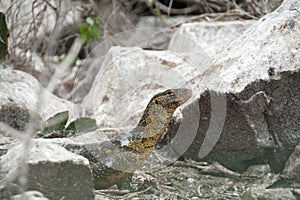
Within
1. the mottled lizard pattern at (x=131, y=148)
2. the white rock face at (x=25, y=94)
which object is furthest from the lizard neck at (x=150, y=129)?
the white rock face at (x=25, y=94)

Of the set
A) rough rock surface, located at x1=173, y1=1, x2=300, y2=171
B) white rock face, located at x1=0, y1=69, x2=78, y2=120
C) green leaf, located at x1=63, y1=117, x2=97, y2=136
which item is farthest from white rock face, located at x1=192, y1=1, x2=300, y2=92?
white rock face, located at x1=0, y1=69, x2=78, y2=120

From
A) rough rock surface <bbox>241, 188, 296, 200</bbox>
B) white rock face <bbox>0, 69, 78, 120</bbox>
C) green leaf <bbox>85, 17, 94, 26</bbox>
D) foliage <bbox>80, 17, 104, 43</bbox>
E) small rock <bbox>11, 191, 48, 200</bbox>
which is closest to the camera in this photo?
small rock <bbox>11, 191, 48, 200</bbox>

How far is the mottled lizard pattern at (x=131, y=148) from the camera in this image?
119 inches

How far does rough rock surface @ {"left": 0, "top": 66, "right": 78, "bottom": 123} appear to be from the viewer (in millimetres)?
3785

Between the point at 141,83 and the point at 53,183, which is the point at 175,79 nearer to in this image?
the point at 141,83

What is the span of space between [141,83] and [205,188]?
55.4 inches

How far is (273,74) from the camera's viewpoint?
3088mm

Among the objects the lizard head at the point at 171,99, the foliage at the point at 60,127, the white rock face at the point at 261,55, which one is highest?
the white rock face at the point at 261,55

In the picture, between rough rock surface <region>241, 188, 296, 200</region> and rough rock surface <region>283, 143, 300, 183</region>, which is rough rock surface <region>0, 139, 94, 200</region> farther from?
rough rock surface <region>283, 143, 300, 183</region>

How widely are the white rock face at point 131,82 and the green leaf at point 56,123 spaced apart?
409 mm

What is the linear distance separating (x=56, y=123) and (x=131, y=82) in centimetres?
87

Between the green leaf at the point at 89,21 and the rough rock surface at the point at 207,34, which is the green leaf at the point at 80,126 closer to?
the rough rock surface at the point at 207,34

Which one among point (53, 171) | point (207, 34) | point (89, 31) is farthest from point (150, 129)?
point (89, 31)

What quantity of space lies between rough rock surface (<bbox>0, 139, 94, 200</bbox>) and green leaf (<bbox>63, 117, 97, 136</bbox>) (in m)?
1.34
